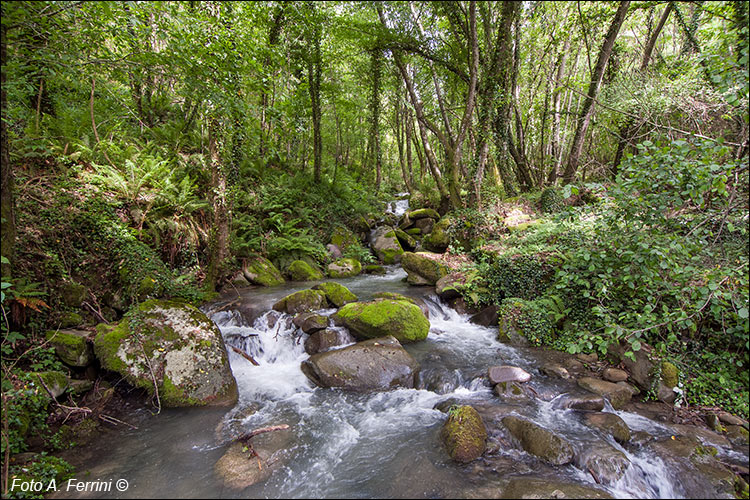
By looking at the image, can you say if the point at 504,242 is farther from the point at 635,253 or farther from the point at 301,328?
the point at 301,328

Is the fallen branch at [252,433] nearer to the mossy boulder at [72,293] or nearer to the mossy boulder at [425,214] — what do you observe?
the mossy boulder at [72,293]

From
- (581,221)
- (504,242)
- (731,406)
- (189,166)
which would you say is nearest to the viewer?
(731,406)

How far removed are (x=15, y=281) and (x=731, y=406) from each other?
33.4 feet

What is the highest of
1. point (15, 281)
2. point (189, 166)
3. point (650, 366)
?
point (189, 166)

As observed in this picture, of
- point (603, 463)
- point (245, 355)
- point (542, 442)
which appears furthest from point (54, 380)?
point (603, 463)

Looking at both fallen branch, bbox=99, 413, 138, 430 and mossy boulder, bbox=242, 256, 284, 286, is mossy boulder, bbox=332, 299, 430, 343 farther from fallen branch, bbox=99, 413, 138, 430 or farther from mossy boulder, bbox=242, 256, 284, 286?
mossy boulder, bbox=242, 256, 284, 286

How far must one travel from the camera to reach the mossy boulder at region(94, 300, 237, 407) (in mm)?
4703

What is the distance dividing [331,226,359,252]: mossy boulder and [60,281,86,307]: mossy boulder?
905 centimetres

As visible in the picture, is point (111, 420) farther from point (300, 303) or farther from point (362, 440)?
point (300, 303)

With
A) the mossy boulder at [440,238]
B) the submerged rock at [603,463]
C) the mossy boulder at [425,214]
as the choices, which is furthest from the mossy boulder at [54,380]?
the mossy boulder at [425,214]

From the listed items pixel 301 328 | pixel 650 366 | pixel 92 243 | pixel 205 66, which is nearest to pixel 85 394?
pixel 92 243

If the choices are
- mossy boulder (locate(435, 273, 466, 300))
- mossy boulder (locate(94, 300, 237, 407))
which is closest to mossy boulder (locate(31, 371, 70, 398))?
mossy boulder (locate(94, 300, 237, 407))

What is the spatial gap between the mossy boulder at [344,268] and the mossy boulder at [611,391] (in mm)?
8423

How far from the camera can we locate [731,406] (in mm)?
4156
